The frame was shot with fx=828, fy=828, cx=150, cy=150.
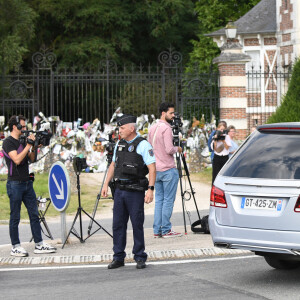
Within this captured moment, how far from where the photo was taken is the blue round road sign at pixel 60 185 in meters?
11.0

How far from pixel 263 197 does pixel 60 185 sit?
3.88 meters

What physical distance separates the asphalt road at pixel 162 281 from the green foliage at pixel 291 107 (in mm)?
9131

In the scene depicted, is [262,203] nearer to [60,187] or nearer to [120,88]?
[60,187]

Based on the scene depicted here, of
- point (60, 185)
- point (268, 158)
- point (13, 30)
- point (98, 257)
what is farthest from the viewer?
point (13, 30)

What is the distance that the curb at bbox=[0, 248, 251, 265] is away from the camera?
10156 millimetres

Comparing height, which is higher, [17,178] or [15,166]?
[15,166]

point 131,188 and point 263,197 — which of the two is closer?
point 263,197

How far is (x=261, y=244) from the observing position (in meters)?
7.94

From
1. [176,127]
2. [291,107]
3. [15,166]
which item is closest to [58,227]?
[176,127]

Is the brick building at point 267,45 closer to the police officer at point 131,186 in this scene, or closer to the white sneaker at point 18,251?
the white sneaker at point 18,251

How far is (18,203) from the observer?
1042 centimetres

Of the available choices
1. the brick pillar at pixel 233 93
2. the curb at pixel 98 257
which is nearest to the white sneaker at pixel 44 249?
the curb at pixel 98 257

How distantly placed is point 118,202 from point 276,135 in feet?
7.18

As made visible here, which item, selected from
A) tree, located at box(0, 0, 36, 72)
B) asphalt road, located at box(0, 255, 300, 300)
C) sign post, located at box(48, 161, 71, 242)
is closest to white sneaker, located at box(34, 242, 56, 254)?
sign post, located at box(48, 161, 71, 242)
